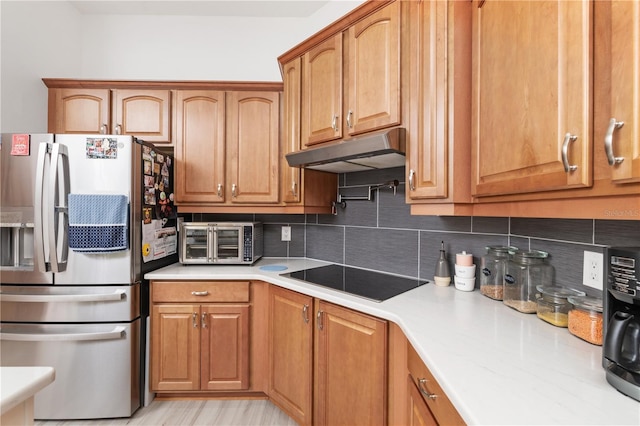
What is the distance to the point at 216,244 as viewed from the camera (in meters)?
2.05

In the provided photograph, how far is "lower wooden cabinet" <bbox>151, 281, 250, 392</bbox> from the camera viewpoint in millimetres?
1838

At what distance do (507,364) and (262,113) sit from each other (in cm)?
199

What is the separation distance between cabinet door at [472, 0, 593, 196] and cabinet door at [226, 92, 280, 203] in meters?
1.35

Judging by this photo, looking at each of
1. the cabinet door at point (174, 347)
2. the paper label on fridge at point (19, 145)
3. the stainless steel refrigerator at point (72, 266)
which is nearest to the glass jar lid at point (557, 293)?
the cabinet door at point (174, 347)

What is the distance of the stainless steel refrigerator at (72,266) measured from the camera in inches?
64.6

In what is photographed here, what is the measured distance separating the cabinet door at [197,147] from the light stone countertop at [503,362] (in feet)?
4.35

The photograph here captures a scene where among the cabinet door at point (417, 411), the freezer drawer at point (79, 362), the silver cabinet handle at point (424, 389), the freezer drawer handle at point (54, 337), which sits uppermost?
the silver cabinet handle at point (424, 389)

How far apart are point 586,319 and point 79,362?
2.52 meters

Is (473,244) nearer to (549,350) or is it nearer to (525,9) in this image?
(549,350)

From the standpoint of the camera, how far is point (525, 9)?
0.89 m

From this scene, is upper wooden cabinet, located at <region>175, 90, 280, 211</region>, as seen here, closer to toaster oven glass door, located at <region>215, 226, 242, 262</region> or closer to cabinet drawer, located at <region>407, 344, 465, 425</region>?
toaster oven glass door, located at <region>215, 226, 242, 262</region>

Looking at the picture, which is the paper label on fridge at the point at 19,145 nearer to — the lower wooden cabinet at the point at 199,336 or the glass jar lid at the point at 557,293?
the lower wooden cabinet at the point at 199,336

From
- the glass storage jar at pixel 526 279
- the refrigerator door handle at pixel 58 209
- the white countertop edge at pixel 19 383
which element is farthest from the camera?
the refrigerator door handle at pixel 58 209

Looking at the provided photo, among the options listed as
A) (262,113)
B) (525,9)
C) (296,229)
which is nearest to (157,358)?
(296,229)
